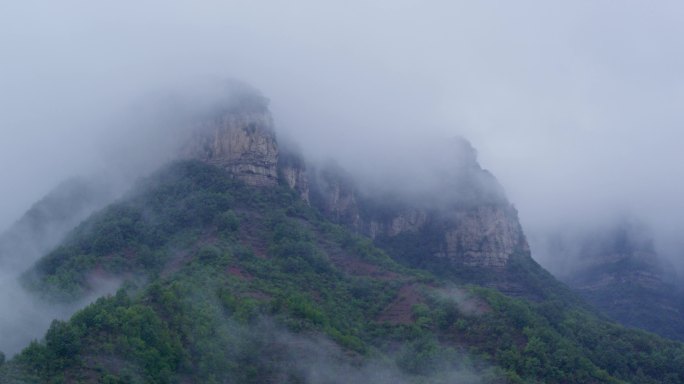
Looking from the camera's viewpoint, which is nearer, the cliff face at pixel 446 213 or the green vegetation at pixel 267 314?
the green vegetation at pixel 267 314

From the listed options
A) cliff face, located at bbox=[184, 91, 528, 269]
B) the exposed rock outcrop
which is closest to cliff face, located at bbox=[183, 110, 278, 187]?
cliff face, located at bbox=[184, 91, 528, 269]

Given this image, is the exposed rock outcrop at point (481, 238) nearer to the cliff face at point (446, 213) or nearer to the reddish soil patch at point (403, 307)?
the cliff face at point (446, 213)

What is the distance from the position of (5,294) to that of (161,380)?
27.7m

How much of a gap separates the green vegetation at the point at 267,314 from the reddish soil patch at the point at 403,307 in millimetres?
222

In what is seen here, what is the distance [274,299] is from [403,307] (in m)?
17.6

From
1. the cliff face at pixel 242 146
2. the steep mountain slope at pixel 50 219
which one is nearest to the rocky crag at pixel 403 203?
the cliff face at pixel 242 146

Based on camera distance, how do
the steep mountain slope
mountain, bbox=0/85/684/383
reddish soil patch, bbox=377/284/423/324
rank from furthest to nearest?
the steep mountain slope, reddish soil patch, bbox=377/284/423/324, mountain, bbox=0/85/684/383

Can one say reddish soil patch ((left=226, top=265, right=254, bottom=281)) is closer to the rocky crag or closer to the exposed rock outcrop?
the rocky crag

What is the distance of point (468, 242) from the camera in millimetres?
132875

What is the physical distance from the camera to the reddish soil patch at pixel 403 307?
89750 millimetres

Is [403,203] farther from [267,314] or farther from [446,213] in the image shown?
[267,314]

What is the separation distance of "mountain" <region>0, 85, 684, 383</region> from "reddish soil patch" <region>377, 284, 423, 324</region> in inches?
9.1

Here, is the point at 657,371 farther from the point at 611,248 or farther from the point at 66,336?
the point at 611,248

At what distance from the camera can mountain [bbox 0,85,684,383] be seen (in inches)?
2704
